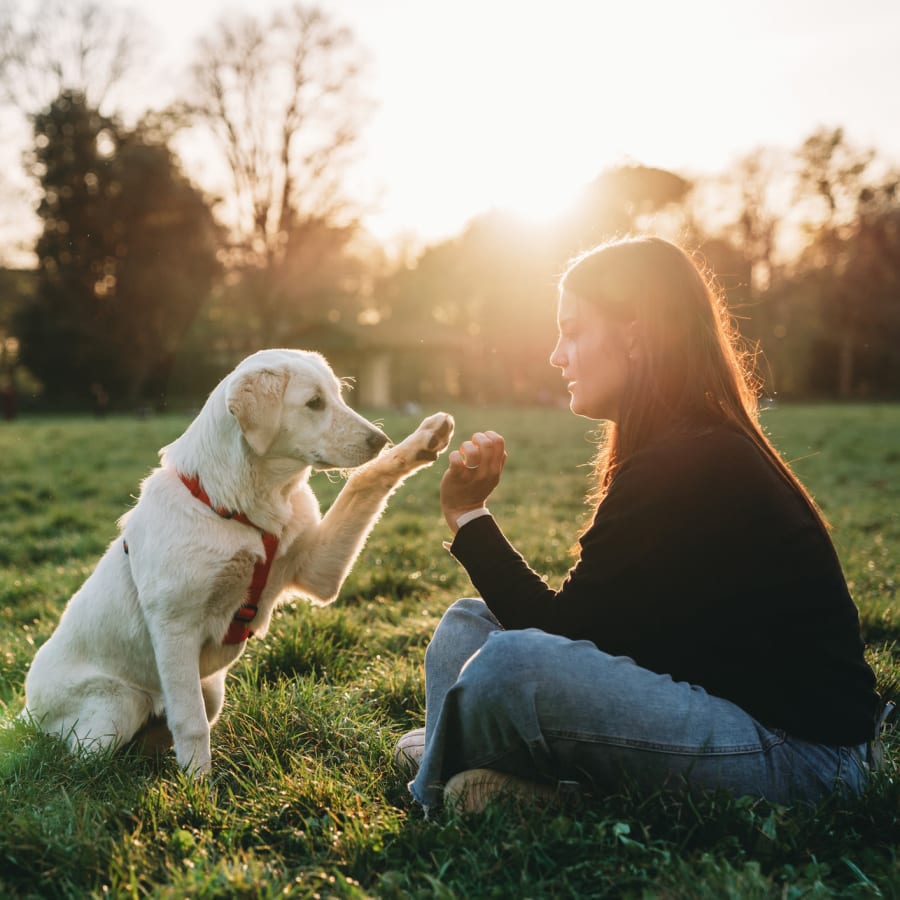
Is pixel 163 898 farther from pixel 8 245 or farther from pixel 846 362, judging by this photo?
pixel 846 362

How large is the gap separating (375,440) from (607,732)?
5.25ft

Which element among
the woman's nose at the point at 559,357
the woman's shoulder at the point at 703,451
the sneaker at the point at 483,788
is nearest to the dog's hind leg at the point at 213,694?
the sneaker at the point at 483,788

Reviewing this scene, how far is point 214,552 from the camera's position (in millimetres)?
3205

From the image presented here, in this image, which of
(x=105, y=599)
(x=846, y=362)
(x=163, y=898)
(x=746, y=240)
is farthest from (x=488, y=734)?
(x=746, y=240)

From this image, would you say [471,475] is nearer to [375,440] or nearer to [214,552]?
[375,440]

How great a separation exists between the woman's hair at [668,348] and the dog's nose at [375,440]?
3.67ft

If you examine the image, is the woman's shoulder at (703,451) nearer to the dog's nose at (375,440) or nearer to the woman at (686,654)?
the woman at (686,654)

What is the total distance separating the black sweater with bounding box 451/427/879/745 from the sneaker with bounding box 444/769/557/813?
513 millimetres

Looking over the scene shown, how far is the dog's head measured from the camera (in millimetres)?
3371

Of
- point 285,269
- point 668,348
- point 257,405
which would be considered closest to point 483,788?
point 668,348

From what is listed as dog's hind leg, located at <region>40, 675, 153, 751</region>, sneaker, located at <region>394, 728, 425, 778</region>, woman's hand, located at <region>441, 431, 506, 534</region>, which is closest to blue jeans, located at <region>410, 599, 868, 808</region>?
sneaker, located at <region>394, 728, 425, 778</region>

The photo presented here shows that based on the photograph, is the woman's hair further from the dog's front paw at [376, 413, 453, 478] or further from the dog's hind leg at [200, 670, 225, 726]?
the dog's hind leg at [200, 670, 225, 726]

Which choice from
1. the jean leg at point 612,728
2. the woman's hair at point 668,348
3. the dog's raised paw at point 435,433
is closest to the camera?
the jean leg at point 612,728

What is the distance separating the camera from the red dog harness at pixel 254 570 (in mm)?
3346
